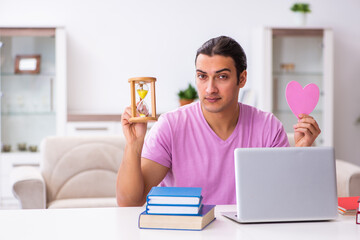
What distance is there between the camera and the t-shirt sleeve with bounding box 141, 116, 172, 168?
178cm

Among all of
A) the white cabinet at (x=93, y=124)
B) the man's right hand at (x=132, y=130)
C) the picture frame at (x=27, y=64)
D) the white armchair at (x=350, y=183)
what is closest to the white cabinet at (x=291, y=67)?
the white cabinet at (x=93, y=124)

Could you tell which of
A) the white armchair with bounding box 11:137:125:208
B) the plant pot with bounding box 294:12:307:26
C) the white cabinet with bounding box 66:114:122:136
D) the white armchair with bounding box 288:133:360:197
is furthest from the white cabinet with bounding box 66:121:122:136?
the white armchair with bounding box 288:133:360:197

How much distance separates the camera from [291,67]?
4.43m

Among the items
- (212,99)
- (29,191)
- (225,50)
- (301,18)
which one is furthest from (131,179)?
(301,18)

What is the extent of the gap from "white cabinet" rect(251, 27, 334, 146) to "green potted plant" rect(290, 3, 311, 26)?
0.40 ft

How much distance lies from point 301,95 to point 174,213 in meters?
0.62

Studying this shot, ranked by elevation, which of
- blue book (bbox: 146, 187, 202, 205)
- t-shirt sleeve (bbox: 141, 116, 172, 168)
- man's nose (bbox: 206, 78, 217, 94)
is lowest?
blue book (bbox: 146, 187, 202, 205)

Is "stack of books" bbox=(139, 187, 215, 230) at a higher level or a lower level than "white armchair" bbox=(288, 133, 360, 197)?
higher

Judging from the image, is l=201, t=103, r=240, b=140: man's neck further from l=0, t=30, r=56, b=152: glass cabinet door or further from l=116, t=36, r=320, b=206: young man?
l=0, t=30, r=56, b=152: glass cabinet door

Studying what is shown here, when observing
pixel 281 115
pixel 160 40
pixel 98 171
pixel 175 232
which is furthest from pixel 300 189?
pixel 160 40

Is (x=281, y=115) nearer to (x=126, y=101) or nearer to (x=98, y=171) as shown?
(x=126, y=101)

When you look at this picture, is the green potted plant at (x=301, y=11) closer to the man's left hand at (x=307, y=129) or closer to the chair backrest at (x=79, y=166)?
the chair backrest at (x=79, y=166)

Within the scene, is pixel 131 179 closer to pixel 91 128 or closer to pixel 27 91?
pixel 91 128

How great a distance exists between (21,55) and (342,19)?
10.3 feet
